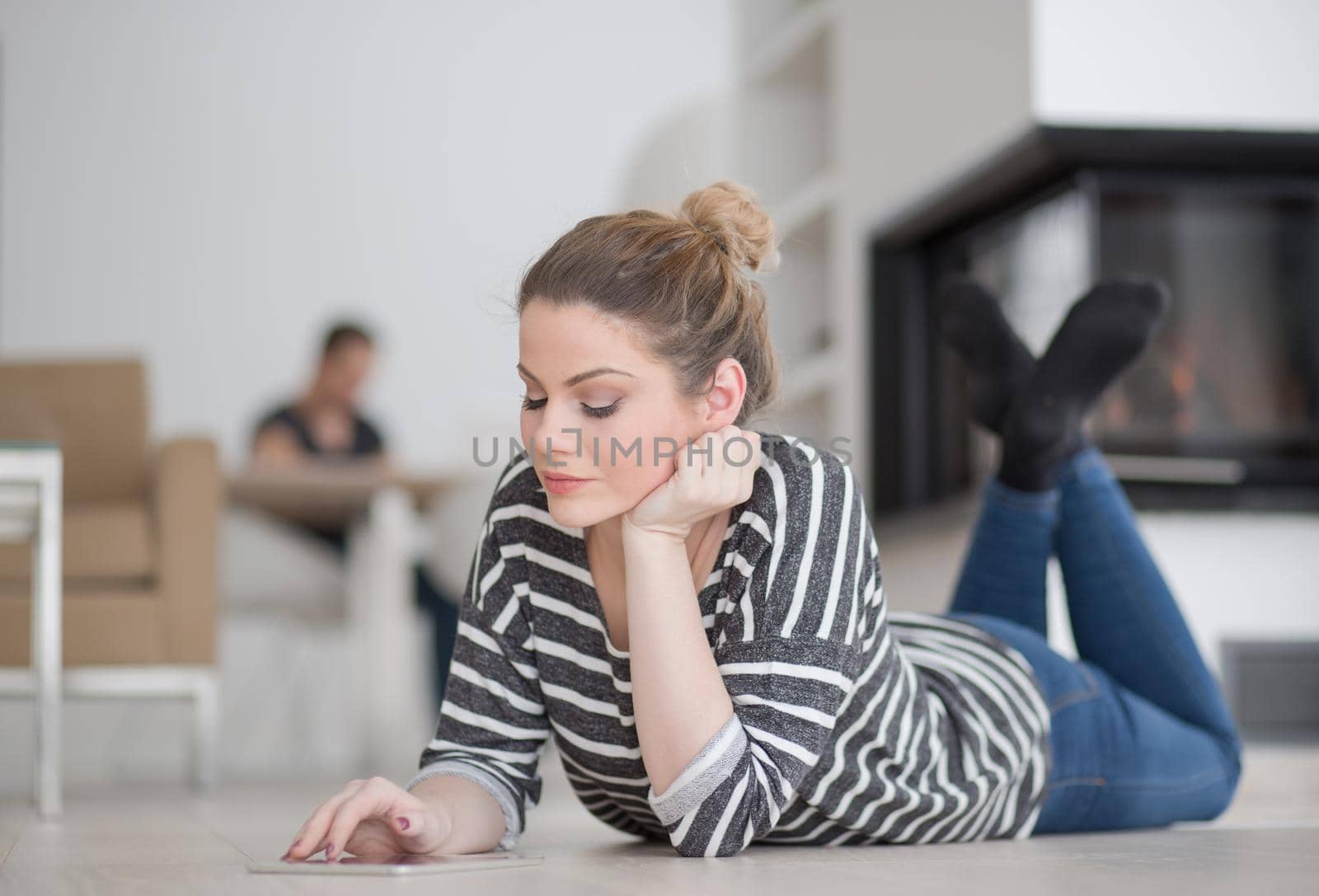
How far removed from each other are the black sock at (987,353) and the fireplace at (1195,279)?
4.44 ft

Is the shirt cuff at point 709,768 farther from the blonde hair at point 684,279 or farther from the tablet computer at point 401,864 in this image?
the blonde hair at point 684,279

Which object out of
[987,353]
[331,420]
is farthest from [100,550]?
[987,353]

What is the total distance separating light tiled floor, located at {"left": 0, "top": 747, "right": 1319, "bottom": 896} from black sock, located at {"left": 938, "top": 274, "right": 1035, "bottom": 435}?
1.89ft

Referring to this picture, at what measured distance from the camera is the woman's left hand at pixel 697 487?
1.09 m

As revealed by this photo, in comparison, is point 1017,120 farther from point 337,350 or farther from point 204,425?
point 204,425

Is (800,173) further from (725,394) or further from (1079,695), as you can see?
(725,394)

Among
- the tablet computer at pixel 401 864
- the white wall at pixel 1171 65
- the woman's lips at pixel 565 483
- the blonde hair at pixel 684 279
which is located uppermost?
the white wall at pixel 1171 65

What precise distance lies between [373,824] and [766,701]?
1.06ft

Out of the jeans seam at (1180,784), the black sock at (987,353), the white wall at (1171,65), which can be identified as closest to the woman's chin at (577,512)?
the jeans seam at (1180,784)

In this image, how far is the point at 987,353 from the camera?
6.23ft

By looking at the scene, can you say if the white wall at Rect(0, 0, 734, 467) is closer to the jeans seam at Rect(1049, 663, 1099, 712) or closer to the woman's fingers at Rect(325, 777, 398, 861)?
the jeans seam at Rect(1049, 663, 1099, 712)

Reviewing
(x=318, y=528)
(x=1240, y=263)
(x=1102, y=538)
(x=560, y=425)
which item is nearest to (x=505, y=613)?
(x=560, y=425)

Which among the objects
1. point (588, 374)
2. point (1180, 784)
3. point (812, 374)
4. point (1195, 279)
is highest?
point (1195, 279)

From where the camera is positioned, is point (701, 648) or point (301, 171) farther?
point (301, 171)
